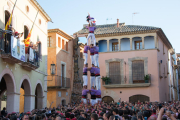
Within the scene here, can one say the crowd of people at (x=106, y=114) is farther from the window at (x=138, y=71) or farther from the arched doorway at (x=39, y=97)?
the window at (x=138, y=71)

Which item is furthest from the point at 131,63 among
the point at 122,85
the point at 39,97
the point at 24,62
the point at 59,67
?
the point at 24,62

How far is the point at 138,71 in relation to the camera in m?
31.3

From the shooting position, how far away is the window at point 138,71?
1225 inches

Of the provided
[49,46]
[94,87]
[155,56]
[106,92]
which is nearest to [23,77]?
[94,87]

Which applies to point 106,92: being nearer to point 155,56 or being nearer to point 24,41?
point 155,56

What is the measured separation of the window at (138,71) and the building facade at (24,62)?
38.1 feet

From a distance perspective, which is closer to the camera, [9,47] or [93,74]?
[9,47]

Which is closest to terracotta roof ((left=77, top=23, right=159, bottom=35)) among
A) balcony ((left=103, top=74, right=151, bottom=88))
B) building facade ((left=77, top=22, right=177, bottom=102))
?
building facade ((left=77, top=22, right=177, bottom=102))

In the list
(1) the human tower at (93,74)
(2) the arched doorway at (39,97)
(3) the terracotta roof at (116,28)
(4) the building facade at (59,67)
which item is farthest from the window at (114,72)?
(1) the human tower at (93,74)

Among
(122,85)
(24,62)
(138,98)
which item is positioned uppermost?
(24,62)

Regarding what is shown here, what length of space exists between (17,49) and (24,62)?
162 centimetres

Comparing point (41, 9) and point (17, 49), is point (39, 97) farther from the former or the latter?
point (17, 49)

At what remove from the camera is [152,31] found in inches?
1240

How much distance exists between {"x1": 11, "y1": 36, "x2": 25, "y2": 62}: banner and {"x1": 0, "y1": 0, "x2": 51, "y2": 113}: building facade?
81mm
